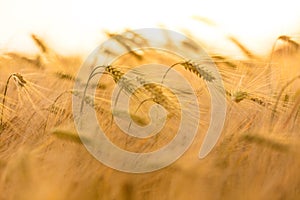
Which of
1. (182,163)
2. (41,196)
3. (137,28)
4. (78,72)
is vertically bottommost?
(41,196)

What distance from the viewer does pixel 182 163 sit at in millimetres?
1022

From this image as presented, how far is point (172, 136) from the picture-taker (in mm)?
1063

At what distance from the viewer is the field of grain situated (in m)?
1.00

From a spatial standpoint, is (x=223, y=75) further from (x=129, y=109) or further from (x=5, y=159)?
(x=5, y=159)

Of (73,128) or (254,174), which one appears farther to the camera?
(73,128)

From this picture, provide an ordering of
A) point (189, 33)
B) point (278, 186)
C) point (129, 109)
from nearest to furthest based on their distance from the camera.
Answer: point (278, 186) → point (129, 109) → point (189, 33)

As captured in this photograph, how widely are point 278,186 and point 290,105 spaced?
0.59ft

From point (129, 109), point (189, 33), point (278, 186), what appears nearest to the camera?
point (278, 186)

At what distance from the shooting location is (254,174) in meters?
1.01

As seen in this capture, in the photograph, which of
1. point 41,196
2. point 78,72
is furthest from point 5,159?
point 78,72

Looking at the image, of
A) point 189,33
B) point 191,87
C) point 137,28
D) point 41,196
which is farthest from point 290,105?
point 41,196

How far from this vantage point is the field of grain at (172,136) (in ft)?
3.28

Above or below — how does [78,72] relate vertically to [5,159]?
above

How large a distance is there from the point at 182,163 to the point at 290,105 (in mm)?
269
